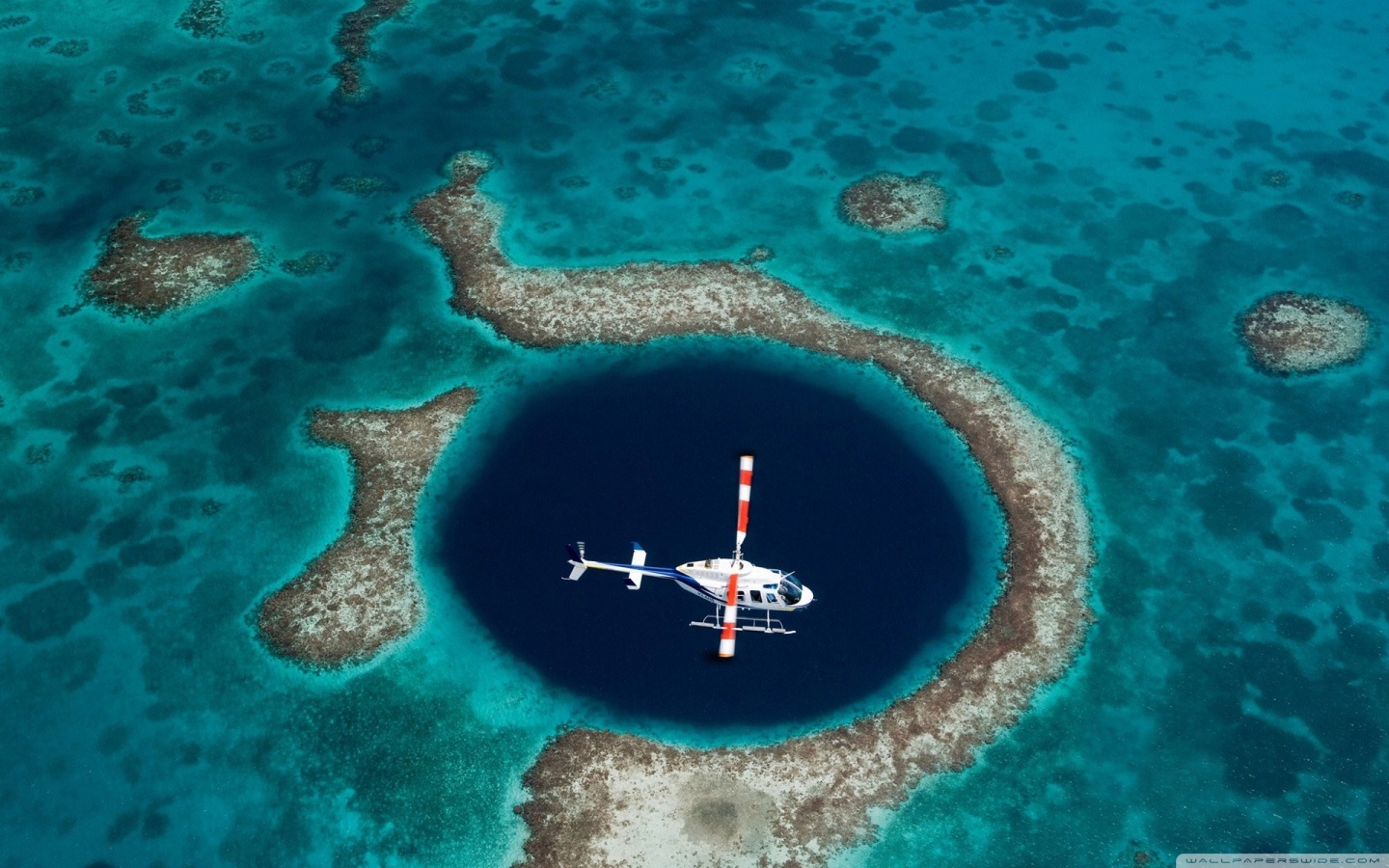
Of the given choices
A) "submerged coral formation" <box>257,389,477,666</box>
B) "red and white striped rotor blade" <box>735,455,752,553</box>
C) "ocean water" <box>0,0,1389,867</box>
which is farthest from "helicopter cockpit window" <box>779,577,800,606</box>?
"submerged coral formation" <box>257,389,477,666</box>

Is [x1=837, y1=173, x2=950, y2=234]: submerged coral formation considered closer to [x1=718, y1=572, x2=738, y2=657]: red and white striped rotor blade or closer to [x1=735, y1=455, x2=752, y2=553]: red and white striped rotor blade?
[x1=735, y1=455, x2=752, y2=553]: red and white striped rotor blade

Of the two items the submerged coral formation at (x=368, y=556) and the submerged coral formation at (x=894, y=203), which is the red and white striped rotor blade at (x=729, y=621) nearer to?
the submerged coral formation at (x=368, y=556)

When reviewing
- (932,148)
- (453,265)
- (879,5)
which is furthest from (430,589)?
(879,5)

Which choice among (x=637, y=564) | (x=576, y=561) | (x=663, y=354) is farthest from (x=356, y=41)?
(x=637, y=564)

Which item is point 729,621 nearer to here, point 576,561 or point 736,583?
point 736,583

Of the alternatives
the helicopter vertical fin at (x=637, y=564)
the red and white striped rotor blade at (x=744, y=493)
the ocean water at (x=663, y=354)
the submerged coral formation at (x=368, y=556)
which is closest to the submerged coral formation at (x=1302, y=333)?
the ocean water at (x=663, y=354)
